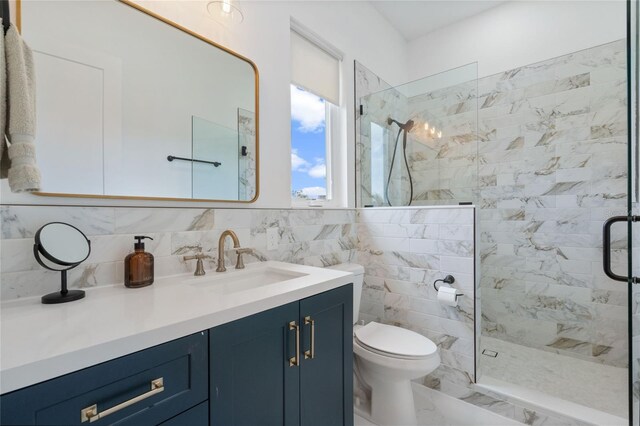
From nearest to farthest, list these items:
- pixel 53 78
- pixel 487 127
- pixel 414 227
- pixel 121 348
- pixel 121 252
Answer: pixel 121 348, pixel 53 78, pixel 121 252, pixel 414 227, pixel 487 127

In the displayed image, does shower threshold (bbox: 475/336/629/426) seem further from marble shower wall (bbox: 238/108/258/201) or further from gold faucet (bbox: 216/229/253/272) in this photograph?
marble shower wall (bbox: 238/108/258/201)

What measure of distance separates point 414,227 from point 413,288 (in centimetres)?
41

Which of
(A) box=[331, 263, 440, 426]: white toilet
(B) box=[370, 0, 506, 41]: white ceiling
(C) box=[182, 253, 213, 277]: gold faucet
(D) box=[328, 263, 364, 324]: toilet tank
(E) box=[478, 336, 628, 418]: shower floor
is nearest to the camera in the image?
(C) box=[182, 253, 213, 277]: gold faucet

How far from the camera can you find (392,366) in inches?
59.9

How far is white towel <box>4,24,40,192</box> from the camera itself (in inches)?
29.8

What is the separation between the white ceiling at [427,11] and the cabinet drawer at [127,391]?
2910mm

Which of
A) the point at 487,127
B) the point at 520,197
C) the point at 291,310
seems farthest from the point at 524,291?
the point at 291,310

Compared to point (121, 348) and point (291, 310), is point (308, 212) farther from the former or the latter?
point (121, 348)

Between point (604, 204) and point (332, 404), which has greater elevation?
point (604, 204)

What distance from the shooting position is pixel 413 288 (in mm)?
1998

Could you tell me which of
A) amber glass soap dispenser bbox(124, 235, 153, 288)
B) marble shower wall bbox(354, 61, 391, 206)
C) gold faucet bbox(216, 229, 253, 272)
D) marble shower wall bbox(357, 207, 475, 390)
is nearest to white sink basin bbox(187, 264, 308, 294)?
gold faucet bbox(216, 229, 253, 272)

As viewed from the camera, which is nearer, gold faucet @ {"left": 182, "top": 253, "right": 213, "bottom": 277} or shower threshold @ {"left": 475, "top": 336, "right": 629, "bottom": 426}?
gold faucet @ {"left": 182, "top": 253, "right": 213, "bottom": 277}

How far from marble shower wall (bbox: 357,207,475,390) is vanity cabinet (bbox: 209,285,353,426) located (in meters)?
0.85

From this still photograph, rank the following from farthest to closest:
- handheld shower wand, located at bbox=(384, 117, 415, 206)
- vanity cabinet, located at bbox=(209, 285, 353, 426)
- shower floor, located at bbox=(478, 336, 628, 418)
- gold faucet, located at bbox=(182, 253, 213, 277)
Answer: handheld shower wand, located at bbox=(384, 117, 415, 206) → shower floor, located at bbox=(478, 336, 628, 418) → gold faucet, located at bbox=(182, 253, 213, 277) → vanity cabinet, located at bbox=(209, 285, 353, 426)
